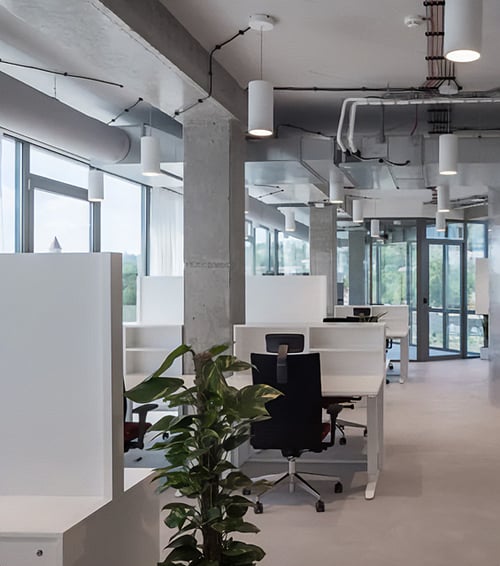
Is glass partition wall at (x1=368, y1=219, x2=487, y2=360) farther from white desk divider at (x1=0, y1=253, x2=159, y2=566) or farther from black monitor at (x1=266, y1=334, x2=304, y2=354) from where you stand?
white desk divider at (x1=0, y1=253, x2=159, y2=566)

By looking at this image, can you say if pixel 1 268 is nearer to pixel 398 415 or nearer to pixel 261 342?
pixel 261 342

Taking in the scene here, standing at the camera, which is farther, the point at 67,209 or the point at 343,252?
the point at 343,252

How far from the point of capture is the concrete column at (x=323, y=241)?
1280 centimetres

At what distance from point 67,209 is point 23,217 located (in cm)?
105

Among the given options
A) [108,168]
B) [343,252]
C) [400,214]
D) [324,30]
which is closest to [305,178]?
[108,168]

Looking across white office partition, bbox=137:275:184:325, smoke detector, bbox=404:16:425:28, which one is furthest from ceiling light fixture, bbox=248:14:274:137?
white office partition, bbox=137:275:184:325

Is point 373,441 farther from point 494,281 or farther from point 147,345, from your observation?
point 494,281

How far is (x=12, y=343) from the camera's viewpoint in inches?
104

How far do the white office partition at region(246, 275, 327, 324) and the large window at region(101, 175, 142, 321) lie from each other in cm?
199

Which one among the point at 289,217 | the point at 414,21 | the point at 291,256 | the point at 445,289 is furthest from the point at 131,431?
the point at 291,256

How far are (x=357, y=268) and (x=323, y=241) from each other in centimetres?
452

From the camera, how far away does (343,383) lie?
573 centimetres

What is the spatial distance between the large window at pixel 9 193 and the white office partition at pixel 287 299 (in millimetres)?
3050

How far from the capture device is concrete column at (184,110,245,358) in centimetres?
641
